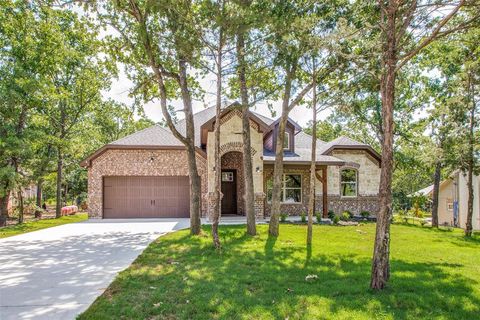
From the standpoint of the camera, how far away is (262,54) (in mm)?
10336

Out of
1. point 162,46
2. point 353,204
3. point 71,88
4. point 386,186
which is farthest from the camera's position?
point 71,88

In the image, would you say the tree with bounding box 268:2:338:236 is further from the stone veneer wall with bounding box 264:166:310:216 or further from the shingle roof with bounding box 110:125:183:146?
the shingle roof with bounding box 110:125:183:146

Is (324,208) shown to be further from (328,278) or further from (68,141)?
(68,141)

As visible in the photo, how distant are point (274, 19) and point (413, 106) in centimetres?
2024

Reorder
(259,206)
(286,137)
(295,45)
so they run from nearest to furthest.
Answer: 1. (295,45)
2. (259,206)
3. (286,137)

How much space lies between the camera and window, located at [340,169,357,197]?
21.3 m

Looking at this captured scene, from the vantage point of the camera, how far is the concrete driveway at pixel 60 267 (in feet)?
17.1

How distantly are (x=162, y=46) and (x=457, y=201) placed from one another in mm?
22679

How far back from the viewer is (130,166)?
746 inches

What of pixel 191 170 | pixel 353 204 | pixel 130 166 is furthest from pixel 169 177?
pixel 353 204

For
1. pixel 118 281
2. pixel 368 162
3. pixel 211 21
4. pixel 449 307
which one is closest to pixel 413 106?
pixel 368 162

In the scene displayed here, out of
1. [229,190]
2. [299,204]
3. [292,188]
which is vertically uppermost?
[292,188]

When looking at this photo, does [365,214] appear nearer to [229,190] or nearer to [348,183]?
[348,183]

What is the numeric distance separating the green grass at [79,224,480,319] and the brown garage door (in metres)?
9.23
